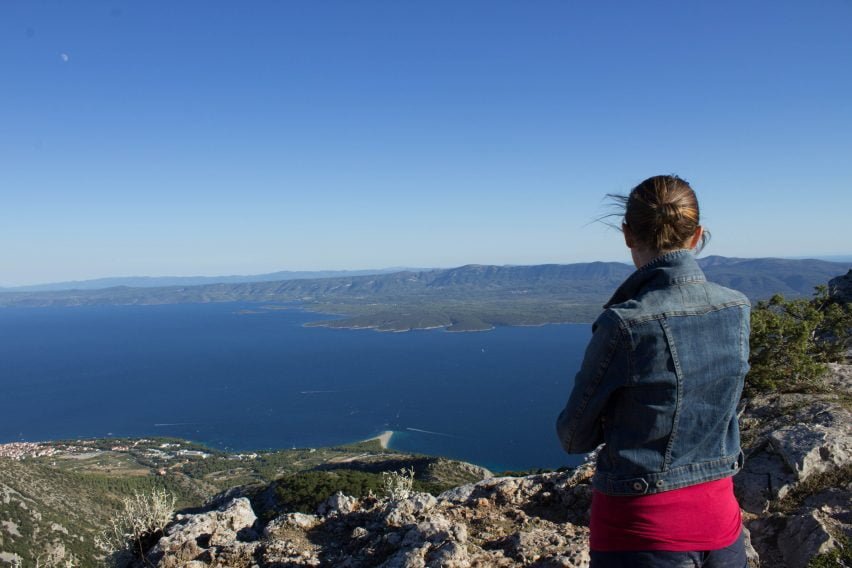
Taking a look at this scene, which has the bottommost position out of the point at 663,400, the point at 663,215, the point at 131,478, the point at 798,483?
the point at 131,478

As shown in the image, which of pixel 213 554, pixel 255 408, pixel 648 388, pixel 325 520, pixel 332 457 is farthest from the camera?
pixel 255 408

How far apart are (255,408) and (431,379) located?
41.5 m

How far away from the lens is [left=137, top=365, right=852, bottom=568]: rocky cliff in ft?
15.3

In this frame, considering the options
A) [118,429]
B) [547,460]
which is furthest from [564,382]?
[118,429]

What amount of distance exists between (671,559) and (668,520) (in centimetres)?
16

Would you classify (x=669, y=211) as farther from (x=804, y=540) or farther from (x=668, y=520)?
(x=804, y=540)

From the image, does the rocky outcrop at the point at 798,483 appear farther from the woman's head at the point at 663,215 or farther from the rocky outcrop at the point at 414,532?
the woman's head at the point at 663,215

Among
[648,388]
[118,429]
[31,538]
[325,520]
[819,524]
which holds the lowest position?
[118,429]

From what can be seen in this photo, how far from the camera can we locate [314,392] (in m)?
112

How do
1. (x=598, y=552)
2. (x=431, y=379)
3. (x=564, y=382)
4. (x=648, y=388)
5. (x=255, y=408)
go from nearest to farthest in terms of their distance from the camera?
1. (x=648, y=388)
2. (x=598, y=552)
3. (x=255, y=408)
4. (x=564, y=382)
5. (x=431, y=379)

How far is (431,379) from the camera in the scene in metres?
124

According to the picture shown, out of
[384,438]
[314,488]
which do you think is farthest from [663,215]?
[384,438]

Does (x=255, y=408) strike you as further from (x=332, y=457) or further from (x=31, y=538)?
(x=31, y=538)

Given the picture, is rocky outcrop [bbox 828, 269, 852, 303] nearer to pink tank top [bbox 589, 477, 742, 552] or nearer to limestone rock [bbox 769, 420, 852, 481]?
limestone rock [bbox 769, 420, 852, 481]
